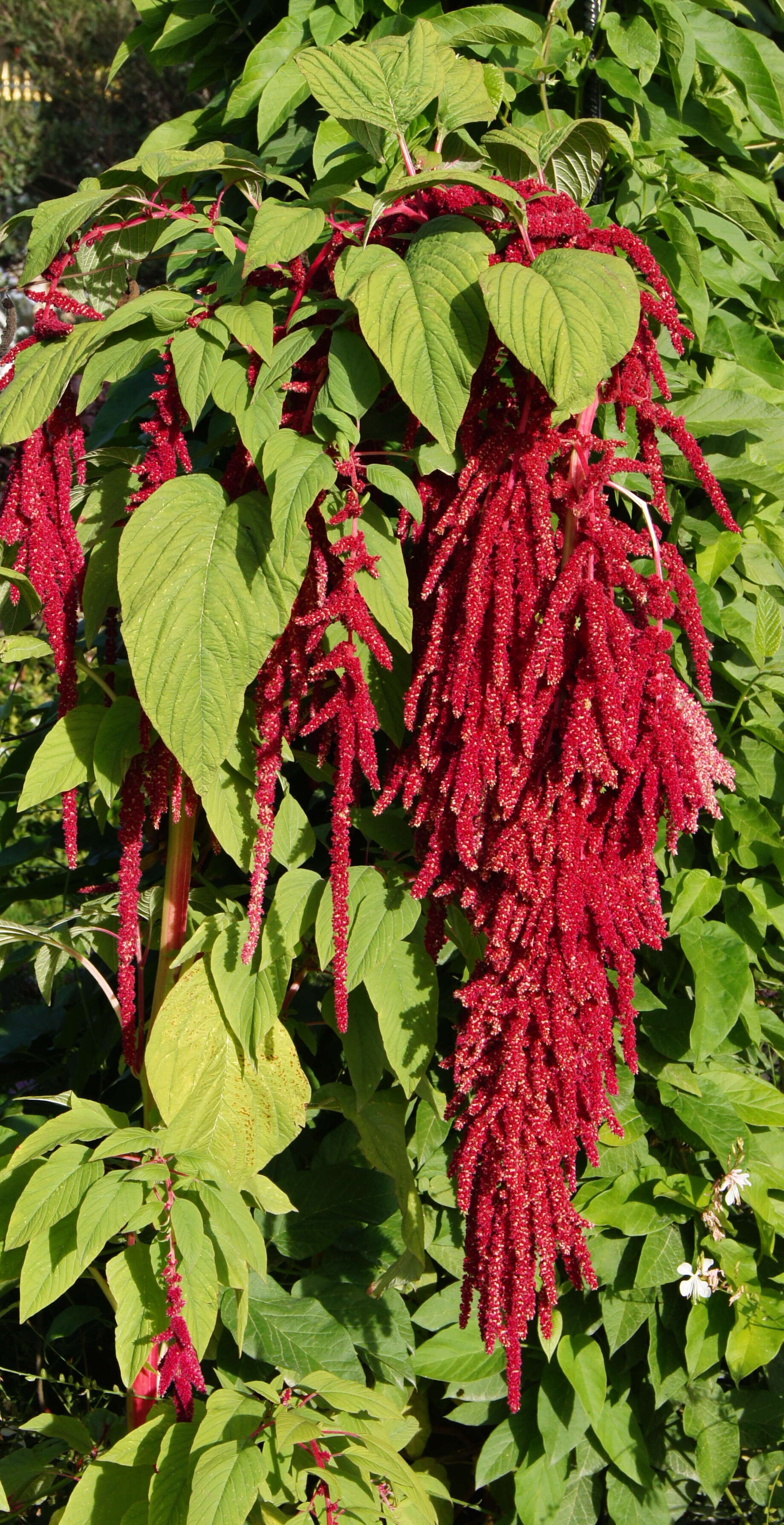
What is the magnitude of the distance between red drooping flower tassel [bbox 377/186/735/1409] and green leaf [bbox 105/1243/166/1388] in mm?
324

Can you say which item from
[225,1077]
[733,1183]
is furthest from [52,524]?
[733,1183]

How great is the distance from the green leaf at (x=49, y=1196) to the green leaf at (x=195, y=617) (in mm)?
452

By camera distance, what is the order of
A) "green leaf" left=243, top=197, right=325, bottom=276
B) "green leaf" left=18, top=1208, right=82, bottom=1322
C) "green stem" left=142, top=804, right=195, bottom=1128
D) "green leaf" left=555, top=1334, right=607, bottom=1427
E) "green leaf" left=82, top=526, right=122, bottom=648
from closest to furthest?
"green leaf" left=243, top=197, right=325, bottom=276
"green leaf" left=18, top=1208, right=82, bottom=1322
"green leaf" left=82, top=526, right=122, bottom=648
"green stem" left=142, top=804, right=195, bottom=1128
"green leaf" left=555, top=1334, right=607, bottom=1427

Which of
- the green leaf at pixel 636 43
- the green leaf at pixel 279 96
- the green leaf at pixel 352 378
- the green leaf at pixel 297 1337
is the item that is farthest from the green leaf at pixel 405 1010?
the green leaf at pixel 636 43

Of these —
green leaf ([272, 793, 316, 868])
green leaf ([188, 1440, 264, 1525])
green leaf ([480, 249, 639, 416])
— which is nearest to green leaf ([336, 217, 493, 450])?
green leaf ([480, 249, 639, 416])

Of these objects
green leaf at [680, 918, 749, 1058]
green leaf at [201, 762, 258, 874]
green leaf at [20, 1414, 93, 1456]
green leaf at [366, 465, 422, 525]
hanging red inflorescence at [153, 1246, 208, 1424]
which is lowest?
green leaf at [20, 1414, 93, 1456]

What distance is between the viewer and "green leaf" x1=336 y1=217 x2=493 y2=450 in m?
1.07

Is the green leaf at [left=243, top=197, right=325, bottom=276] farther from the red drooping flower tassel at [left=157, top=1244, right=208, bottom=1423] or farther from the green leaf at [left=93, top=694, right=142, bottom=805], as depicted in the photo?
Result: the red drooping flower tassel at [left=157, top=1244, right=208, bottom=1423]

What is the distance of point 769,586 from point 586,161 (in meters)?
0.70

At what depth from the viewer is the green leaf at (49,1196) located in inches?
48.2

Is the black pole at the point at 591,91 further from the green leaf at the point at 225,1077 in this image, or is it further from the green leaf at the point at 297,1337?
the green leaf at the point at 297,1337

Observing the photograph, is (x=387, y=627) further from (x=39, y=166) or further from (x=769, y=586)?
(x=39, y=166)

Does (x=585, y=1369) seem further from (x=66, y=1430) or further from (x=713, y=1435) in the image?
(x=66, y=1430)

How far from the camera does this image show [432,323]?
1.08m
